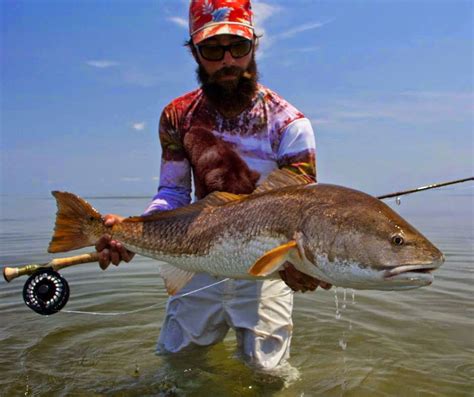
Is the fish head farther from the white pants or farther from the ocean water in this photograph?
the ocean water

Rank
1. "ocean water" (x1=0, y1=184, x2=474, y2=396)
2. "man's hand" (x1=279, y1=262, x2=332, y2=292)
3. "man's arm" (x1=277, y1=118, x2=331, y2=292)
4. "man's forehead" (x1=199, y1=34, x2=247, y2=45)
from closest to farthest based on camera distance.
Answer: "man's hand" (x1=279, y1=262, x2=332, y2=292), "man's arm" (x1=277, y1=118, x2=331, y2=292), "man's forehead" (x1=199, y1=34, x2=247, y2=45), "ocean water" (x1=0, y1=184, x2=474, y2=396)

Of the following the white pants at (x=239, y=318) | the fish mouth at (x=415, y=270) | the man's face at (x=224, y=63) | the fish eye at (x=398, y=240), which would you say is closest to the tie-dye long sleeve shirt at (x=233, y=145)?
the man's face at (x=224, y=63)

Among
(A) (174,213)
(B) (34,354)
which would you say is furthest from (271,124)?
(B) (34,354)

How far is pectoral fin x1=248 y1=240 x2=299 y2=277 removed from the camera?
2.71 m

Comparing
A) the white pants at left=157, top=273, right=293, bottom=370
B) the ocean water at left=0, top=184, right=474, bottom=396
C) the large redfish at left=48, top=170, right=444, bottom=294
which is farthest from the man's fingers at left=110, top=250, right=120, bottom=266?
the ocean water at left=0, top=184, right=474, bottom=396

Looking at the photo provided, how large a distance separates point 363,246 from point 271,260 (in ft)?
1.56

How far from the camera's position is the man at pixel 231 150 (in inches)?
157

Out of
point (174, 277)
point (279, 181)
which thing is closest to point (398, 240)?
point (279, 181)

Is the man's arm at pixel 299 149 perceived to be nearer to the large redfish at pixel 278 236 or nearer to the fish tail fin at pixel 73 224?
the large redfish at pixel 278 236

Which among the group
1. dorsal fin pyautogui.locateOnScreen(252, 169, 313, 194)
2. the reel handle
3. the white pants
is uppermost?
dorsal fin pyautogui.locateOnScreen(252, 169, 313, 194)

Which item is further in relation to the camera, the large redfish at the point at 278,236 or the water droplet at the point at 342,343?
the water droplet at the point at 342,343

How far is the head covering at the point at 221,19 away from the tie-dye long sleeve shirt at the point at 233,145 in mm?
494

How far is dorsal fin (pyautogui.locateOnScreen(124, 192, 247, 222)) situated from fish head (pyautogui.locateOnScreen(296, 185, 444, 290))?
0.67 meters

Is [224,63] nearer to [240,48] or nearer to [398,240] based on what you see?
[240,48]
